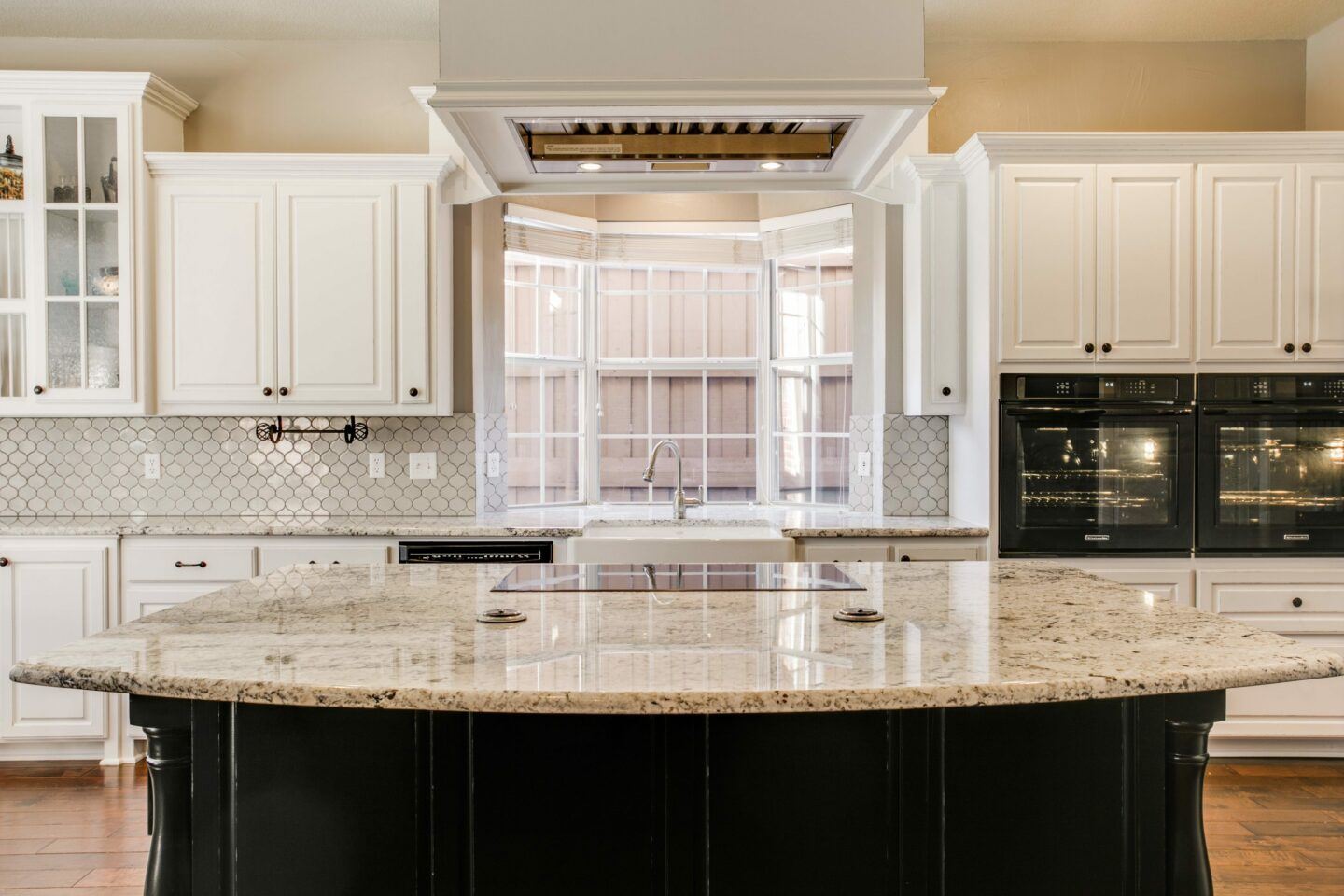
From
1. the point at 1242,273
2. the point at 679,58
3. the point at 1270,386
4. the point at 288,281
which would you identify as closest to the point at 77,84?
the point at 288,281

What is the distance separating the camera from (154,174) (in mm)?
3805

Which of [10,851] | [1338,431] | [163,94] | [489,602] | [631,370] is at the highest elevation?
[163,94]

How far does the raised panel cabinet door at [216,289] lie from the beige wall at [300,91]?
0.52 meters

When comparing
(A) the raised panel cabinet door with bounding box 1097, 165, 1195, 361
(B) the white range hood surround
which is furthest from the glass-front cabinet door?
(A) the raised panel cabinet door with bounding box 1097, 165, 1195, 361

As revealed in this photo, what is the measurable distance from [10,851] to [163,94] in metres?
2.89

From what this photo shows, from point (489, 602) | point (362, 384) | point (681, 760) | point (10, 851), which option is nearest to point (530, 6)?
point (489, 602)

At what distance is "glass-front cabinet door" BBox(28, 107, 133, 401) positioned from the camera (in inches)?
148

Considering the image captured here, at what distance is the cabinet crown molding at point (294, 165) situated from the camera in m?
3.78

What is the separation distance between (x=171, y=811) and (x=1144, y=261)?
357cm

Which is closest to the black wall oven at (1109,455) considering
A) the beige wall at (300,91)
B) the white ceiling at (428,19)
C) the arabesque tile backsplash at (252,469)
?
the white ceiling at (428,19)

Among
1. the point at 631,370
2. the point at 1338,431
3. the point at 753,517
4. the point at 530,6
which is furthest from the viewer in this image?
the point at 631,370

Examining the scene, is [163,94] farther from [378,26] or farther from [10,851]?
[10,851]

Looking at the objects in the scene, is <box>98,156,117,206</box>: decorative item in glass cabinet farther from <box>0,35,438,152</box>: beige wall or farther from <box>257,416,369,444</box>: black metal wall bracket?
<box>257,416,369,444</box>: black metal wall bracket

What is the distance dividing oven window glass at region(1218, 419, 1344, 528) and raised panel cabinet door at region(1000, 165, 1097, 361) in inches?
27.6
